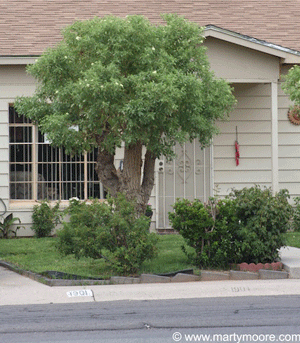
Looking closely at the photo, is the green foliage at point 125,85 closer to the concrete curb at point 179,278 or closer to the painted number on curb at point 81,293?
the concrete curb at point 179,278

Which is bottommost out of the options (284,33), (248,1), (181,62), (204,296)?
(204,296)

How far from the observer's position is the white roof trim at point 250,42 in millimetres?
14477

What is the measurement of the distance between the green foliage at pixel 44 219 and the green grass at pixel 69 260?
0.82 metres

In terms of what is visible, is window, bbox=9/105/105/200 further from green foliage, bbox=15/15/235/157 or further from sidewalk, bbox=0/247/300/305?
sidewalk, bbox=0/247/300/305

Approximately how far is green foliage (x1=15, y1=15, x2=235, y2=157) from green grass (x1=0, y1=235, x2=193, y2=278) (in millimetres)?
1730

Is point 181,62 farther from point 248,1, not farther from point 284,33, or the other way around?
point 248,1

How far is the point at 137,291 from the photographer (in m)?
9.02

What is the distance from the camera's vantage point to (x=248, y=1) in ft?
57.7

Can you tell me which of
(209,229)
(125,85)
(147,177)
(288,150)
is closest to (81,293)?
(209,229)

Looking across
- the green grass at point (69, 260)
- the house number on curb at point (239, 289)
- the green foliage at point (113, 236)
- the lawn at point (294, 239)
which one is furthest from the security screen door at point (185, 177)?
the house number on curb at point (239, 289)

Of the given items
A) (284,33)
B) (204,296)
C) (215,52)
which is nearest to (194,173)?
(215,52)

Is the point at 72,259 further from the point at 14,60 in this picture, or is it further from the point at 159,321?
the point at 14,60

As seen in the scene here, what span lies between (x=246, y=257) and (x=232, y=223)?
0.56m

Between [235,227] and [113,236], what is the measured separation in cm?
187
